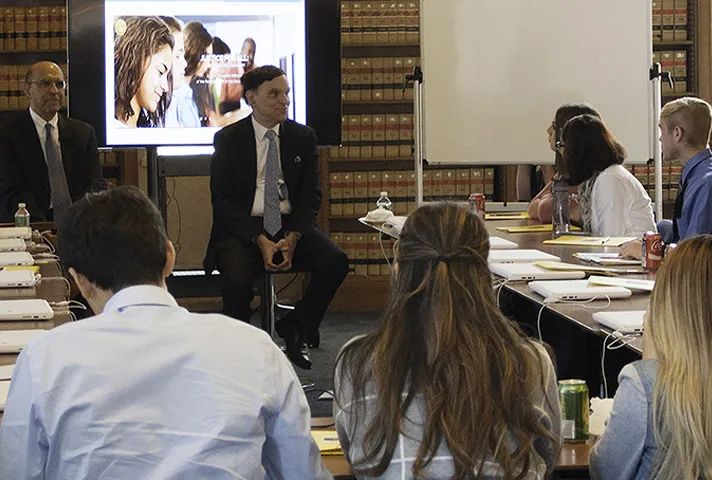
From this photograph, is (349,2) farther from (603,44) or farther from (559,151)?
(559,151)

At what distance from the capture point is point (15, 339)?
2.49 metres

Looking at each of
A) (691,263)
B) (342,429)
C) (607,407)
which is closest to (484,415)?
(342,429)

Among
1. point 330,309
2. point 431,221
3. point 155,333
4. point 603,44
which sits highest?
point 603,44

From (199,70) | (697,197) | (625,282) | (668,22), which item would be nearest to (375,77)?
(199,70)

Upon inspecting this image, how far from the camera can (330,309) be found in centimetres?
711

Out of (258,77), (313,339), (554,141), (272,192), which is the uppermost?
(258,77)

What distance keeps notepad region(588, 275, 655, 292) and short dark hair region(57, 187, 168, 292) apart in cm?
181

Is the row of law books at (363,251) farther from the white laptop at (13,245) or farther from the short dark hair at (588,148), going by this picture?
the white laptop at (13,245)

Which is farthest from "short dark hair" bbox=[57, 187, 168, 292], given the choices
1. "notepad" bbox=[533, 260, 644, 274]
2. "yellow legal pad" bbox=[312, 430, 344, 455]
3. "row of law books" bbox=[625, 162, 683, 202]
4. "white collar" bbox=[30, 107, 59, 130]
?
"row of law books" bbox=[625, 162, 683, 202]

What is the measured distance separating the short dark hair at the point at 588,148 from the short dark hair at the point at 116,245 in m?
3.28

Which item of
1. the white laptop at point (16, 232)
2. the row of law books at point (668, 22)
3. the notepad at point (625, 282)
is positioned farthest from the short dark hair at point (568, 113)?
the white laptop at point (16, 232)

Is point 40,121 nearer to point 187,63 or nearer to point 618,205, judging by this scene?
point 187,63

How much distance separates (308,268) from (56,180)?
5.06ft

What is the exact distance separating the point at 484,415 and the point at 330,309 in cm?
548
